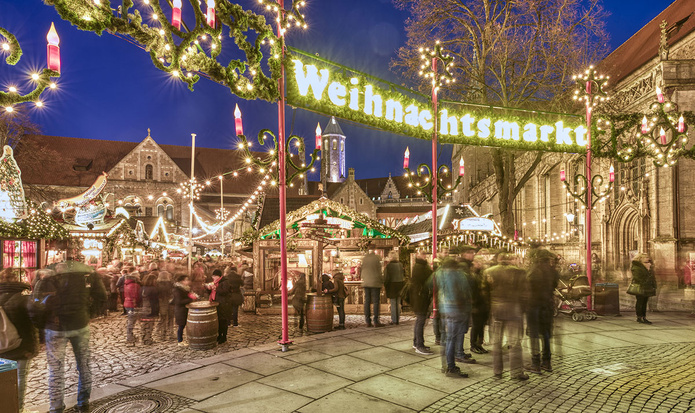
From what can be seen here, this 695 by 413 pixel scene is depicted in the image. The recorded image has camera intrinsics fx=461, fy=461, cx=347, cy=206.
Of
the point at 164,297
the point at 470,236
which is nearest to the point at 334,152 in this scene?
the point at 470,236

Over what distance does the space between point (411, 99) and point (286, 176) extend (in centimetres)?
366

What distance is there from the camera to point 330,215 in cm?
1462

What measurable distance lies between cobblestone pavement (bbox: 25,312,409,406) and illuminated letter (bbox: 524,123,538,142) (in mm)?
5790

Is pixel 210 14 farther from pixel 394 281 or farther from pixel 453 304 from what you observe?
pixel 394 281

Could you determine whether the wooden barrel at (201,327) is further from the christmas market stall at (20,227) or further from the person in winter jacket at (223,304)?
the christmas market stall at (20,227)

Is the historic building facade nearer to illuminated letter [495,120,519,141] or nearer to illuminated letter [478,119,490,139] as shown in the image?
illuminated letter [495,120,519,141]

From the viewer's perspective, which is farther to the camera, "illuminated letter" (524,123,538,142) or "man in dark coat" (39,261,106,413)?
"illuminated letter" (524,123,538,142)

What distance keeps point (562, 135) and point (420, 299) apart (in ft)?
Result: 24.3

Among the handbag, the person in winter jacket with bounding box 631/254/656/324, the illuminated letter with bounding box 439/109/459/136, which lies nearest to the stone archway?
the person in winter jacket with bounding box 631/254/656/324

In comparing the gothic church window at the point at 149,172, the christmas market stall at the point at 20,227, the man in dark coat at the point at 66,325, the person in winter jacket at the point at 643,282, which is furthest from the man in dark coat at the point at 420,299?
the gothic church window at the point at 149,172

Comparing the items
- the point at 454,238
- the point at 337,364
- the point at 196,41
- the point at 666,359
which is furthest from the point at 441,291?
the point at 454,238

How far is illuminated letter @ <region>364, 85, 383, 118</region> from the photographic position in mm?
9352

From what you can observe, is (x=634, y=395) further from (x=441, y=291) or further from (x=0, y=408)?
(x=0, y=408)

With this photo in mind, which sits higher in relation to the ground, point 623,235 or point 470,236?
point 470,236
